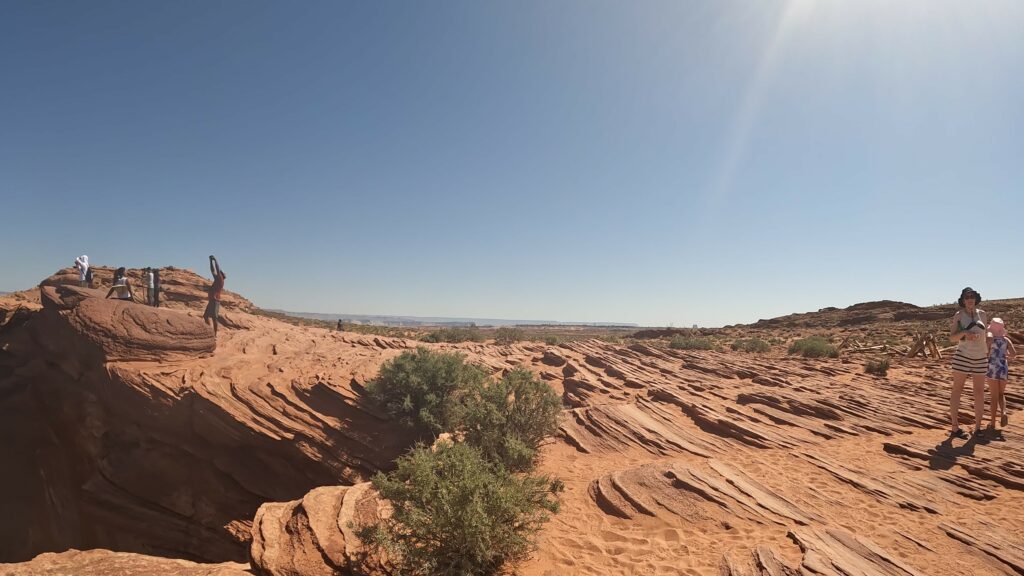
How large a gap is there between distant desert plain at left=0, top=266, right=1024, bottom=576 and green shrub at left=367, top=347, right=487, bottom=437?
0.62 metres

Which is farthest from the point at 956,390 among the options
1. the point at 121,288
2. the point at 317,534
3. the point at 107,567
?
the point at 121,288

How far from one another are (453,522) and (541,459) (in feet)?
16.3

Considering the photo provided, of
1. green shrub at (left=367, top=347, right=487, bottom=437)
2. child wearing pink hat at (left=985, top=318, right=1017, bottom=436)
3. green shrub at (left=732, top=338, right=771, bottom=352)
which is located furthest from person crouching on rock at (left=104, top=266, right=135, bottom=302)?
green shrub at (left=732, top=338, right=771, bottom=352)

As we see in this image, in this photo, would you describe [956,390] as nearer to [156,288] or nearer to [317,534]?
[317,534]

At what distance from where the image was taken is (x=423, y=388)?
11.2 metres

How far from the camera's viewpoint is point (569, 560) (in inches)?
195

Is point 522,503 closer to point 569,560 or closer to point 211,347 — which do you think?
point 569,560

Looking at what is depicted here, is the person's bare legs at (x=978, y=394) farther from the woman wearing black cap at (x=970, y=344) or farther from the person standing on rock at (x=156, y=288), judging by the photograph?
the person standing on rock at (x=156, y=288)

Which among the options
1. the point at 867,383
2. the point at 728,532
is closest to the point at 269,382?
the point at 728,532

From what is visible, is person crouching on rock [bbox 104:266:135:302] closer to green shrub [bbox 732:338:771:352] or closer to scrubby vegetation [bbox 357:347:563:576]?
scrubby vegetation [bbox 357:347:563:576]

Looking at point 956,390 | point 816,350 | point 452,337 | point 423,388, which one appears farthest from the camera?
point 452,337

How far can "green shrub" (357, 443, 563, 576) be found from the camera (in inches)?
168

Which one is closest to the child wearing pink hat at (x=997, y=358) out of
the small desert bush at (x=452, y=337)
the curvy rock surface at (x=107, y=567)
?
the curvy rock surface at (x=107, y=567)

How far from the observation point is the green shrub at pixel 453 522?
4.26 metres
